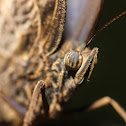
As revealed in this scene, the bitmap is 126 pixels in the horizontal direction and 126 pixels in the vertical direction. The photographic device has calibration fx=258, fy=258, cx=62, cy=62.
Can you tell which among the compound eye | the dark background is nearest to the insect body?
the compound eye

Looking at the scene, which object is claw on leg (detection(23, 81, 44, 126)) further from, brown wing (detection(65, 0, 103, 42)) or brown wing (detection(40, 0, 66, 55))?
brown wing (detection(65, 0, 103, 42))

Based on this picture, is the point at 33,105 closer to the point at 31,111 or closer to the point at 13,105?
the point at 31,111

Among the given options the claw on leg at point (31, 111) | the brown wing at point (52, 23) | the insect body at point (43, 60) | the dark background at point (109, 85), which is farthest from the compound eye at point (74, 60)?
the dark background at point (109, 85)

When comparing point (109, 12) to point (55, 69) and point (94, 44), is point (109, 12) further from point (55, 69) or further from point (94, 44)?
point (55, 69)

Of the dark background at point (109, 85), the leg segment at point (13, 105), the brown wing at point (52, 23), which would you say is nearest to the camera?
the brown wing at point (52, 23)

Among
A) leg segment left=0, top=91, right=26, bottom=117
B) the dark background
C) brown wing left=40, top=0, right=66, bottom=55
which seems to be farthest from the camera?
the dark background

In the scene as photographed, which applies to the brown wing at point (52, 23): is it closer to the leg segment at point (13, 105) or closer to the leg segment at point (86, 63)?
the leg segment at point (86, 63)
